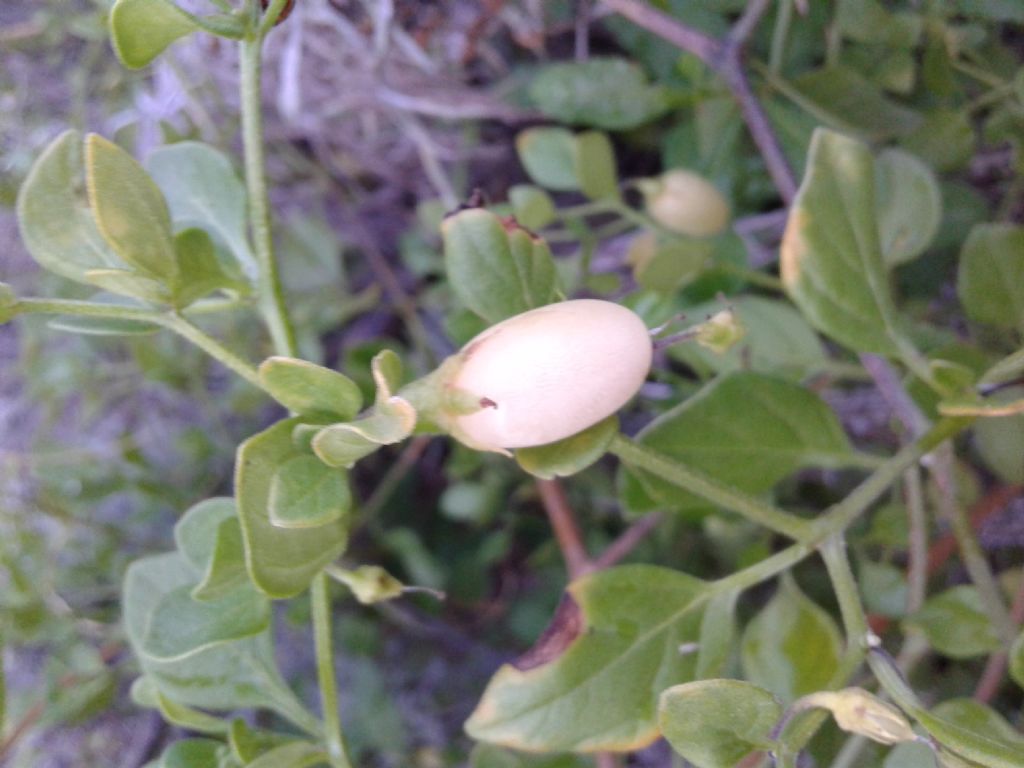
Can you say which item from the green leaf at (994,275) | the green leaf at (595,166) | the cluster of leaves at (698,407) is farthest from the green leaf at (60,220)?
the green leaf at (994,275)

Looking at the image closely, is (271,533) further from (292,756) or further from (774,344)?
(774,344)

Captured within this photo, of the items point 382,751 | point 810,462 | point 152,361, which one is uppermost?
point 810,462

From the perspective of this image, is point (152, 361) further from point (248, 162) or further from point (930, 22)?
point (930, 22)

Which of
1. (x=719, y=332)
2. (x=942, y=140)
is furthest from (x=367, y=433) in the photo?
(x=942, y=140)

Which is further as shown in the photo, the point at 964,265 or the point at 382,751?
the point at 382,751

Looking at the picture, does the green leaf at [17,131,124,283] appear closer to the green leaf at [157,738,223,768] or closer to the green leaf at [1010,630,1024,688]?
the green leaf at [157,738,223,768]

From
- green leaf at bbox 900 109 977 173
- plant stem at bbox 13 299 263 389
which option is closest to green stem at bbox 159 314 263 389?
plant stem at bbox 13 299 263 389

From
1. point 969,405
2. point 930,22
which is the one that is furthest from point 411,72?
point 969,405
